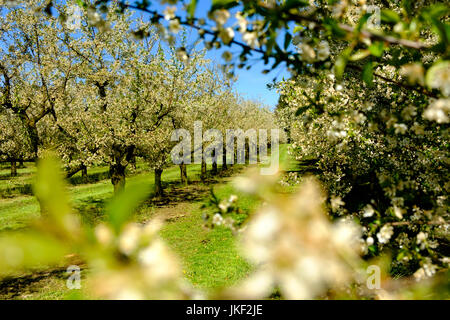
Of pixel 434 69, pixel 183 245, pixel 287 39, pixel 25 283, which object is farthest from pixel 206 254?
pixel 434 69

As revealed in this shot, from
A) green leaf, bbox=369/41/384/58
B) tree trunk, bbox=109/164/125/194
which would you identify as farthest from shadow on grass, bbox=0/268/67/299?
green leaf, bbox=369/41/384/58

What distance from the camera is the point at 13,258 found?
0.51 metres

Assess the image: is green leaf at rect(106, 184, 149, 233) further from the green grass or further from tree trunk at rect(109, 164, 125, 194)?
tree trunk at rect(109, 164, 125, 194)

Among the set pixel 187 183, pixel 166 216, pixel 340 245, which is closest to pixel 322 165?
pixel 166 216

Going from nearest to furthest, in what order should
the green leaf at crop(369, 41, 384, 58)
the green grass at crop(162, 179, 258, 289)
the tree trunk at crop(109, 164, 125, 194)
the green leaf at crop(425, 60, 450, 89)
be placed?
the green leaf at crop(425, 60, 450, 89)
the green leaf at crop(369, 41, 384, 58)
the green grass at crop(162, 179, 258, 289)
the tree trunk at crop(109, 164, 125, 194)

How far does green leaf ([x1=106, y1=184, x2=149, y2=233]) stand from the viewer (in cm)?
58

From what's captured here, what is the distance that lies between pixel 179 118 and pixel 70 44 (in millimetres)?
8342

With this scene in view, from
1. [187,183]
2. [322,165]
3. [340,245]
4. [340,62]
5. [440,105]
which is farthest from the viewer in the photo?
[187,183]

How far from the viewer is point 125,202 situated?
589 millimetres

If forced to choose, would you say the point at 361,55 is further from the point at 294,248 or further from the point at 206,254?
the point at 206,254

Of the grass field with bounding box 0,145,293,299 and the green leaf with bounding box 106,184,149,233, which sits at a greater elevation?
the green leaf with bounding box 106,184,149,233

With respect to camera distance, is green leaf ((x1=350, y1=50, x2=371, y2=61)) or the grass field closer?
green leaf ((x1=350, y1=50, x2=371, y2=61))

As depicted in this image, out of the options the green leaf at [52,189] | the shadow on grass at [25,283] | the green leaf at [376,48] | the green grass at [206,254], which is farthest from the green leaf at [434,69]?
the shadow on grass at [25,283]

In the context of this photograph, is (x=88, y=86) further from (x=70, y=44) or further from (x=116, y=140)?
(x=116, y=140)
